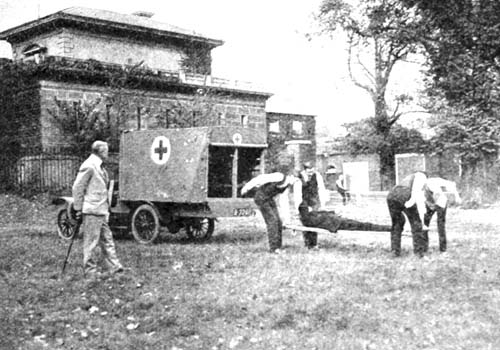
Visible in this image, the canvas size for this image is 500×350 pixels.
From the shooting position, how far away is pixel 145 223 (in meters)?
14.7

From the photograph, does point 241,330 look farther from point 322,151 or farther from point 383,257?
point 322,151

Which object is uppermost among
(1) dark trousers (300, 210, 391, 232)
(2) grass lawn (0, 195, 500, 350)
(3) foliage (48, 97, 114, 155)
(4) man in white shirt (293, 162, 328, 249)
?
(3) foliage (48, 97, 114, 155)

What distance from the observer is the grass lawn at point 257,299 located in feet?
22.3

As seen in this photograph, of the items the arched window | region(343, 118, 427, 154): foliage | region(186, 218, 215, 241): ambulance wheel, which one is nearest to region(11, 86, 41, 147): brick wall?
the arched window

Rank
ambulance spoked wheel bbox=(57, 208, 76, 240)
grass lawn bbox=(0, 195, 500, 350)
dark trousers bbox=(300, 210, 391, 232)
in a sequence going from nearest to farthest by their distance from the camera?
1. grass lawn bbox=(0, 195, 500, 350)
2. dark trousers bbox=(300, 210, 391, 232)
3. ambulance spoked wheel bbox=(57, 208, 76, 240)

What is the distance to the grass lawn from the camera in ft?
22.3

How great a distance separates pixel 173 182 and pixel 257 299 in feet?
20.6

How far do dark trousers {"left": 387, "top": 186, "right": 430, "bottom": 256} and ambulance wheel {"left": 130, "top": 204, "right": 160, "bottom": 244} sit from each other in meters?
5.06

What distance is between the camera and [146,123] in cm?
3788

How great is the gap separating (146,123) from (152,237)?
2421 cm

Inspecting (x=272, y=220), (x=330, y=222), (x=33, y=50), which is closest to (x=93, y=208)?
(x=272, y=220)

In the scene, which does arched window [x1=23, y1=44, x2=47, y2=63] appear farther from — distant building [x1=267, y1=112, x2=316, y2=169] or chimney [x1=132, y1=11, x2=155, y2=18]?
distant building [x1=267, y1=112, x2=316, y2=169]

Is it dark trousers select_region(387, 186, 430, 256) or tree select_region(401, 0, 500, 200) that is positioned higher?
tree select_region(401, 0, 500, 200)

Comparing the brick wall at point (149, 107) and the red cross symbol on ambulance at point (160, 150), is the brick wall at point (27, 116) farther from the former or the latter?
the red cross symbol on ambulance at point (160, 150)
